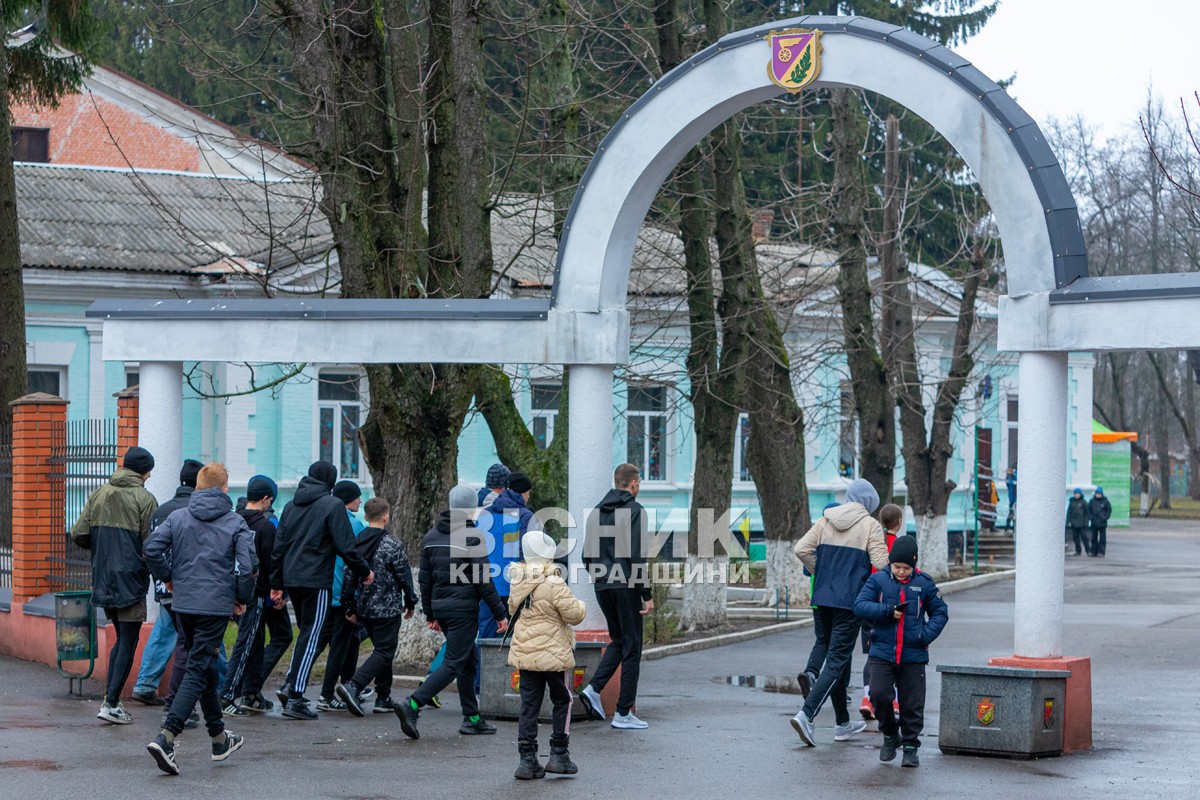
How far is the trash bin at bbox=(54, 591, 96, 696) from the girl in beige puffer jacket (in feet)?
14.9

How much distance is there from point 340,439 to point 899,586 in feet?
62.5

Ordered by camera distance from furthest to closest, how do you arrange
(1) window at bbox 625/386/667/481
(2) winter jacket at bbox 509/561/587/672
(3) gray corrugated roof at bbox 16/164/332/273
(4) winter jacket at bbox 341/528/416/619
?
(1) window at bbox 625/386/667/481 < (3) gray corrugated roof at bbox 16/164/332/273 < (4) winter jacket at bbox 341/528/416/619 < (2) winter jacket at bbox 509/561/587/672

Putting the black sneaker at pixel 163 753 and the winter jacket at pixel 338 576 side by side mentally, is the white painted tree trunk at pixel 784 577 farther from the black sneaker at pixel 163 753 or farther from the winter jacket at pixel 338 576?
the black sneaker at pixel 163 753

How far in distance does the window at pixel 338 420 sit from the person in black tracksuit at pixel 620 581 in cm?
1692

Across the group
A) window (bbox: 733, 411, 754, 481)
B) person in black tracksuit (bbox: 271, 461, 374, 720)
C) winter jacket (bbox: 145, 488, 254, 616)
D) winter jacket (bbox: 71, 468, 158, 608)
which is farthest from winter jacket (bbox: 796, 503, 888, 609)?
window (bbox: 733, 411, 754, 481)

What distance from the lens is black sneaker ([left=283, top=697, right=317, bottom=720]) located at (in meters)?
10.8

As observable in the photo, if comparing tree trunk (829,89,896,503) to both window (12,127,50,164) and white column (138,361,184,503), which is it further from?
window (12,127,50,164)

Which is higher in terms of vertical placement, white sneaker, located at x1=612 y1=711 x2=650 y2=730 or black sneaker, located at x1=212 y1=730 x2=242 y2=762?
black sneaker, located at x1=212 y1=730 x2=242 y2=762

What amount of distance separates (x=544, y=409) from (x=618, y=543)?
1878 cm

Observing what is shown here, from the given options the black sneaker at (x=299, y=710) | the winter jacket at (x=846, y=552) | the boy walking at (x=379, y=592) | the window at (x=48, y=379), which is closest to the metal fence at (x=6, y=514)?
the black sneaker at (x=299, y=710)

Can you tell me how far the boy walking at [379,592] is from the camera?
1059 cm

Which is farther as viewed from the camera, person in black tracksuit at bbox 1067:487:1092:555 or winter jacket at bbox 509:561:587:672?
person in black tracksuit at bbox 1067:487:1092:555

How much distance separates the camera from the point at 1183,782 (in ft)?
29.3

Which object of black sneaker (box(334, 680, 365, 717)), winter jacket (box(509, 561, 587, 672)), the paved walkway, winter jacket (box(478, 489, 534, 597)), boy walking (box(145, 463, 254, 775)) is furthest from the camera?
black sneaker (box(334, 680, 365, 717))
